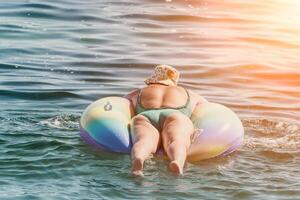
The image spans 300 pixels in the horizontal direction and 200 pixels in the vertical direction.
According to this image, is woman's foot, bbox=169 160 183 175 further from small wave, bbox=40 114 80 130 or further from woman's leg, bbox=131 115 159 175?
small wave, bbox=40 114 80 130

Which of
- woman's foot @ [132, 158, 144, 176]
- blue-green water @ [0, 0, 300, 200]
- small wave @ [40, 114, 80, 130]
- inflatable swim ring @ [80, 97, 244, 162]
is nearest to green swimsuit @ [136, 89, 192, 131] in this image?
inflatable swim ring @ [80, 97, 244, 162]

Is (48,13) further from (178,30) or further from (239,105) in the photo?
(239,105)

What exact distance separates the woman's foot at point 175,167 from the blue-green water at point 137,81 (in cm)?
7

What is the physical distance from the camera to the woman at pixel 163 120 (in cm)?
795

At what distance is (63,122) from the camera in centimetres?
1038

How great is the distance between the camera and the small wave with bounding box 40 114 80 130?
10078mm

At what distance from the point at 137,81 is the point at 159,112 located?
4.97 meters

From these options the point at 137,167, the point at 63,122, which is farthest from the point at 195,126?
the point at 63,122

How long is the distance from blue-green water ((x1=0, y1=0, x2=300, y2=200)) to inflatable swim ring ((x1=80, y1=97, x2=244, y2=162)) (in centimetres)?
13

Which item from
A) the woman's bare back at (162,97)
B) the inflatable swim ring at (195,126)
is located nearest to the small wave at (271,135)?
the inflatable swim ring at (195,126)

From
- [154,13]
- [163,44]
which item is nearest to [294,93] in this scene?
[163,44]

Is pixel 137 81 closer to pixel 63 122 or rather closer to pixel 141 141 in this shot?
pixel 63 122

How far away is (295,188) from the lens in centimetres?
770

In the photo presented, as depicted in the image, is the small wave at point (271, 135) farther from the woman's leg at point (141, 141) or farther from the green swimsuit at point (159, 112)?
the woman's leg at point (141, 141)
